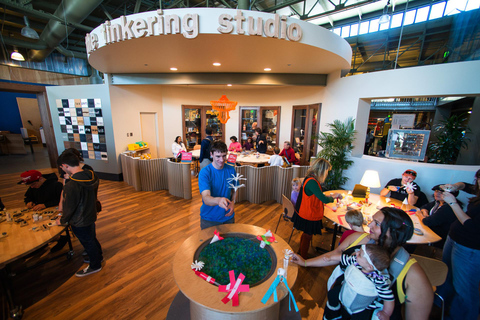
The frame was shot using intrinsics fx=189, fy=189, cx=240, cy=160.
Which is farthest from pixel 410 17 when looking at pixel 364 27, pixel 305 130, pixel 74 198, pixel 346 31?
pixel 74 198

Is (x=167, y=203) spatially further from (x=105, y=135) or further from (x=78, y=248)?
(x=105, y=135)

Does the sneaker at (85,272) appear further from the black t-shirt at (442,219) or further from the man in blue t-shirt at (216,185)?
the black t-shirt at (442,219)

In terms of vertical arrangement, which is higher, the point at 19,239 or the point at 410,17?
the point at 410,17

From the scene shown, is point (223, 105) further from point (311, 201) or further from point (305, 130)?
point (311, 201)

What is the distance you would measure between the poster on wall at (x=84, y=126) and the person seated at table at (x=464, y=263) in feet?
27.1

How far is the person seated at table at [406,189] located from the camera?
3.18 m

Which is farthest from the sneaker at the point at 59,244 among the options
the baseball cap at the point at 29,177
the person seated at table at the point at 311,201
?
the person seated at table at the point at 311,201

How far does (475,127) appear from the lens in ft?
15.6

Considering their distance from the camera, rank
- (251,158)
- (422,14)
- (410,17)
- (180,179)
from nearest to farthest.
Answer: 1. (180,179)
2. (251,158)
3. (422,14)
4. (410,17)

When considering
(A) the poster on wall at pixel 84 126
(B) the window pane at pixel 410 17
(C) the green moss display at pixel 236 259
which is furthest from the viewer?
(B) the window pane at pixel 410 17

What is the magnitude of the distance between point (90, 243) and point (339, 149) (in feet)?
17.9

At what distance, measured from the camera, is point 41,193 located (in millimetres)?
2975

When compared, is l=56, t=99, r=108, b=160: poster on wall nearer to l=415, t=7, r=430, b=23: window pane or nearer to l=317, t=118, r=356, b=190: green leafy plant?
l=317, t=118, r=356, b=190: green leafy plant

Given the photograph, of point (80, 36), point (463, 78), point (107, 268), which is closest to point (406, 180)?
point (463, 78)
